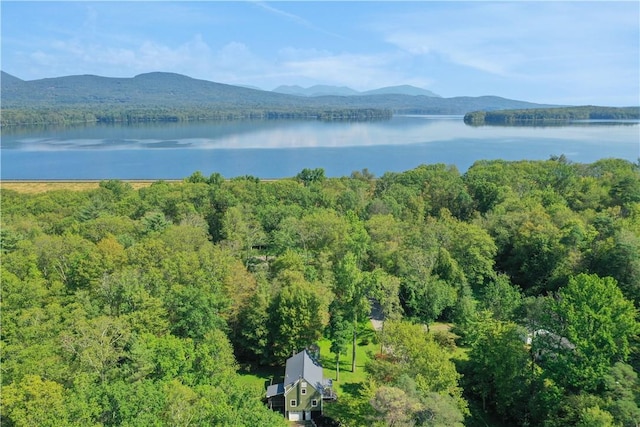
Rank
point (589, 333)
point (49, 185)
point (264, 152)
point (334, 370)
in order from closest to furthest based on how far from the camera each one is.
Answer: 1. point (589, 333)
2. point (334, 370)
3. point (49, 185)
4. point (264, 152)

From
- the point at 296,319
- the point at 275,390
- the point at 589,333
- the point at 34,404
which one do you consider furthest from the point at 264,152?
the point at 34,404

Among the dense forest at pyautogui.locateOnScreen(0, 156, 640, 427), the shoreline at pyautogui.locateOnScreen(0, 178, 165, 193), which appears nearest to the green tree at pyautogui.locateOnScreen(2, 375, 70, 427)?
the dense forest at pyautogui.locateOnScreen(0, 156, 640, 427)

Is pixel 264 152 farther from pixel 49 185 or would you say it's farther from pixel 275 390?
pixel 275 390

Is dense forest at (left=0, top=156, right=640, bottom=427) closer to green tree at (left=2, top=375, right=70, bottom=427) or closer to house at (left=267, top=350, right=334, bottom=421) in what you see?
green tree at (left=2, top=375, right=70, bottom=427)

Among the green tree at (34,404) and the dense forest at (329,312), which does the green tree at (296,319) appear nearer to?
the dense forest at (329,312)

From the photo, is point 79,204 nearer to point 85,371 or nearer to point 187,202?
point 187,202

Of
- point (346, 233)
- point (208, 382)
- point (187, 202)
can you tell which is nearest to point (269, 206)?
point (187, 202)
